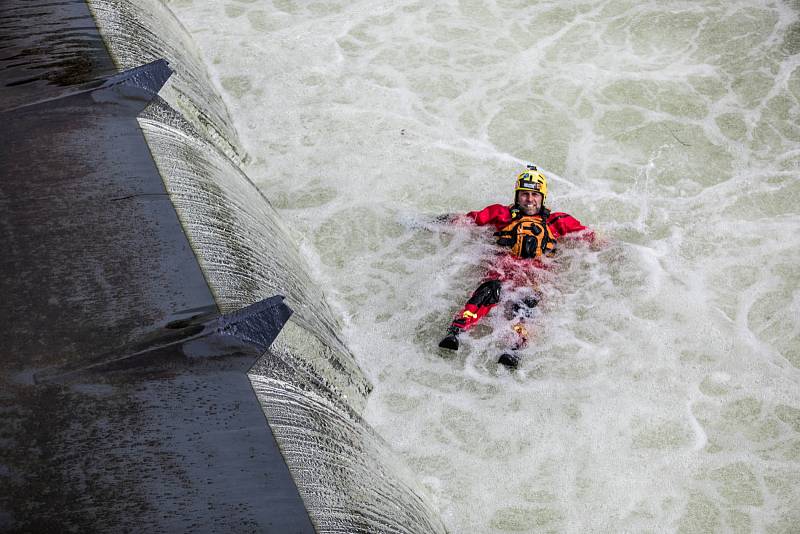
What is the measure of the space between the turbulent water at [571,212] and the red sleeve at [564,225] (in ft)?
0.52

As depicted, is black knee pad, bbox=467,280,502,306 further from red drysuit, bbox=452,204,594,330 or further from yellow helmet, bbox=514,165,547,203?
yellow helmet, bbox=514,165,547,203

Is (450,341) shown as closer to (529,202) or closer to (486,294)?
(486,294)

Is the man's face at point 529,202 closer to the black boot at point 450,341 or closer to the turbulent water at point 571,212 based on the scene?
the turbulent water at point 571,212

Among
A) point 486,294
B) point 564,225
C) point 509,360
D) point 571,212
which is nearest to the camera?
point 509,360

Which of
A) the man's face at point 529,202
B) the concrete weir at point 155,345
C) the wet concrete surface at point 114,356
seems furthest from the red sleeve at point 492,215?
the wet concrete surface at point 114,356

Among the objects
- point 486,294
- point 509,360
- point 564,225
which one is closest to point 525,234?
point 564,225

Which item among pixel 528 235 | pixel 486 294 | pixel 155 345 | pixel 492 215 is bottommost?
pixel 155 345

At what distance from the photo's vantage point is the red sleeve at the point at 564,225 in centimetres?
526

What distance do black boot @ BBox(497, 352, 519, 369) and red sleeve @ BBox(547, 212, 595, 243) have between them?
1.07m

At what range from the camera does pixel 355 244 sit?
18.3 feet

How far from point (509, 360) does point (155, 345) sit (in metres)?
2.16

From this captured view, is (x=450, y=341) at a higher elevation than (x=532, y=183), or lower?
lower

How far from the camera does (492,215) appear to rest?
536 centimetres

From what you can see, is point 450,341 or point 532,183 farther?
point 532,183
